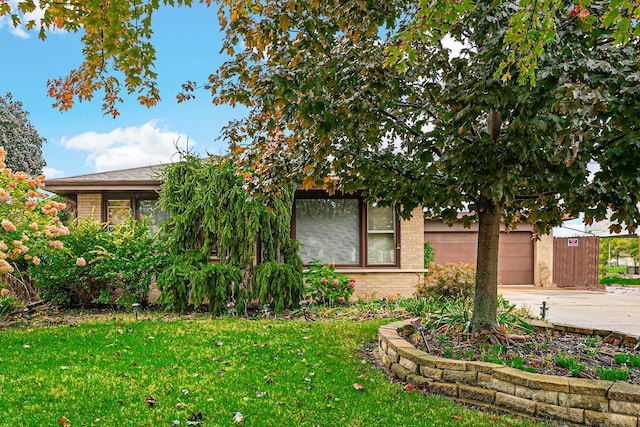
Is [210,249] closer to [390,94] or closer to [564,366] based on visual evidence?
[390,94]

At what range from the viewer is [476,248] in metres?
18.9

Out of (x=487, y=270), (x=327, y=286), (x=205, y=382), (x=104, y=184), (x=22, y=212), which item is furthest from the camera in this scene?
(x=104, y=184)

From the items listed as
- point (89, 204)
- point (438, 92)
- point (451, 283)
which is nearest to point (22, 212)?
point (89, 204)

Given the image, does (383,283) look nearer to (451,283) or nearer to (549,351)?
(451,283)

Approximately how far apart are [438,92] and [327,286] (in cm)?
613

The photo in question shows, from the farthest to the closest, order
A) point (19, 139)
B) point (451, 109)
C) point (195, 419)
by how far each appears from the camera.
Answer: point (19, 139), point (451, 109), point (195, 419)

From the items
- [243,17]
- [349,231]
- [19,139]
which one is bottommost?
[349,231]

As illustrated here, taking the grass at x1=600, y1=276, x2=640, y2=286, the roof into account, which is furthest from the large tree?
the grass at x1=600, y1=276, x2=640, y2=286

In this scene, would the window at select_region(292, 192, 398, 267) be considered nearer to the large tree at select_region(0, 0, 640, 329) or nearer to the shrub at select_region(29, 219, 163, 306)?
the shrub at select_region(29, 219, 163, 306)

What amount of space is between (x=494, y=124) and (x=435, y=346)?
2.54 meters

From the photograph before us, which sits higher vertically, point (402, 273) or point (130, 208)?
point (130, 208)

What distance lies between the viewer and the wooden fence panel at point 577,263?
62.0 feet

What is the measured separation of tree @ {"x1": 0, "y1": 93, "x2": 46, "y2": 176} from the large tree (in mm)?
19330

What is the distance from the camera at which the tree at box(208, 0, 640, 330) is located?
3.73 metres
